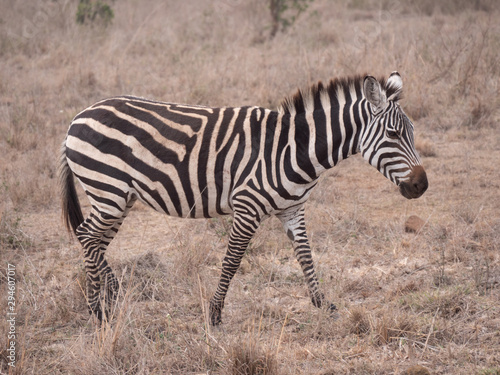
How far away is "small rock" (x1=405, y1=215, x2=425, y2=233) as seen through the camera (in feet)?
20.0

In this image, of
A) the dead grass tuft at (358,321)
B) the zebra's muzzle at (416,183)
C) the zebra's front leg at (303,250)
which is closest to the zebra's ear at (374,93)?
the zebra's muzzle at (416,183)

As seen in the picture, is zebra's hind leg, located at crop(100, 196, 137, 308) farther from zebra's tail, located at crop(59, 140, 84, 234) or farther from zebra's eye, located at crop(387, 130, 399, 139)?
zebra's eye, located at crop(387, 130, 399, 139)

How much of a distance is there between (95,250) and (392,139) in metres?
2.61

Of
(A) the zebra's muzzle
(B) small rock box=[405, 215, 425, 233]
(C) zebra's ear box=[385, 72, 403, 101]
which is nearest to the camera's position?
(A) the zebra's muzzle

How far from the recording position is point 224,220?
6168 millimetres

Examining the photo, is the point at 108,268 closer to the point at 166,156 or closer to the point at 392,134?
the point at 166,156

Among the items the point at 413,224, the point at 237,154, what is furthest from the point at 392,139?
the point at 413,224

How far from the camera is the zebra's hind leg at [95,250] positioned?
15.6ft

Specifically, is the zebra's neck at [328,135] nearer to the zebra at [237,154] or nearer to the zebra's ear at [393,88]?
the zebra at [237,154]

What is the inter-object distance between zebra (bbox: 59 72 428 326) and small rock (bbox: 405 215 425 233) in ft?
5.85

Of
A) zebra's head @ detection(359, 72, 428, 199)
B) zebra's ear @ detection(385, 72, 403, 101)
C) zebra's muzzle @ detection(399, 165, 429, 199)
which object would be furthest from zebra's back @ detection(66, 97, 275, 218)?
zebra's muzzle @ detection(399, 165, 429, 199)

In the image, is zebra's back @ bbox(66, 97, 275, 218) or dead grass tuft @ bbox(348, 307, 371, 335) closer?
dead grass tuft @ bbox(348, 307, 371, 335)

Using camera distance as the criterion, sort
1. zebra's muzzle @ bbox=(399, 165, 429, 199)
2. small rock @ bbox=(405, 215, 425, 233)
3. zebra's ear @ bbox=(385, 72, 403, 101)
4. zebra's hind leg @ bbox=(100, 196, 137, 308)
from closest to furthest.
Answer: zebra's muzzle @ bbox=(399, 165, 429, 199) → zebra's ear @ bbox=(385, 72, 403, 101) → zebra's hind leg @ bbox=(100, 196, 137, 308) → small rock @ bbox=(405, 215, 425, 233)

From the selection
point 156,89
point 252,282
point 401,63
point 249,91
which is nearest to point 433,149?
point 401,63
